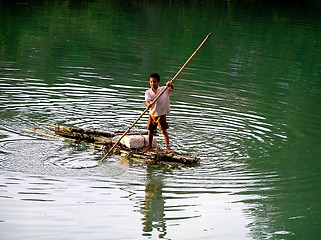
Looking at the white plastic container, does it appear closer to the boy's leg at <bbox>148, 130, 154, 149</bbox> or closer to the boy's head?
the boy's leg at <bbox>148, 130, 154, 149</bbox>

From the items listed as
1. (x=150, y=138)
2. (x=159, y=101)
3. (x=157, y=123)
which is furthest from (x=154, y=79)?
(x=150, y=138)

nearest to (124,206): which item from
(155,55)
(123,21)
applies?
(155,55)

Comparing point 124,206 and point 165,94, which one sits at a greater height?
point 165,94

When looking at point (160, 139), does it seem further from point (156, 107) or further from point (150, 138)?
point (156, 107)

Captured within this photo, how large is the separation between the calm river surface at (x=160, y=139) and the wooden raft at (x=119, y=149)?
156 mm

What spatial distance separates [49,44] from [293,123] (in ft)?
30.3

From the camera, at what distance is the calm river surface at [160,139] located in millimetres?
9938

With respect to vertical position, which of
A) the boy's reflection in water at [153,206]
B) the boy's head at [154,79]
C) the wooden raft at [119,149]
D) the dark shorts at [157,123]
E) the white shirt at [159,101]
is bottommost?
the boy's reflection in water at [153,206]

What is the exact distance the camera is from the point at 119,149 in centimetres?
1230

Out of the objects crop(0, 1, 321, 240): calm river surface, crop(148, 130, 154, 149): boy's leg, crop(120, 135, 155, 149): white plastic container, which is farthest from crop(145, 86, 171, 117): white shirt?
crop(0, 1, 321, 240): calm river surface

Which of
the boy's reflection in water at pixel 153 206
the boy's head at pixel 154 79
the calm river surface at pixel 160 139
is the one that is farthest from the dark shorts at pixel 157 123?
the boy's reflection in water at pixel 153 206

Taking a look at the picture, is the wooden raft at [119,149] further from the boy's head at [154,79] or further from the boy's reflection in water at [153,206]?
the boy's head at [154,79]

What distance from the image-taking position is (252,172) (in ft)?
38.8

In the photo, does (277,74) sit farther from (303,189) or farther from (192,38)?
(303,189)
